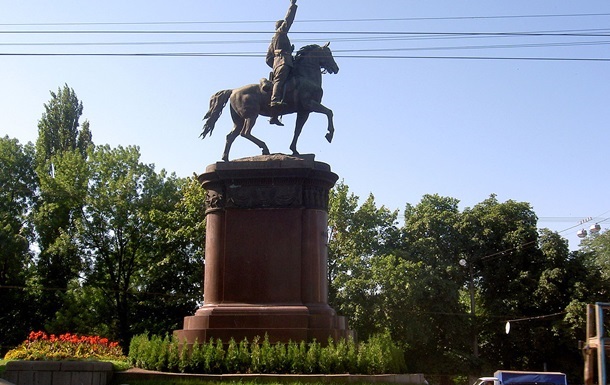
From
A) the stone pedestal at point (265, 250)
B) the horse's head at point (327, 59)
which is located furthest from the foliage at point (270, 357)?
the horse's head at point (327, 59)

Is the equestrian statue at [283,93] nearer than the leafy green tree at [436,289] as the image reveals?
Yes

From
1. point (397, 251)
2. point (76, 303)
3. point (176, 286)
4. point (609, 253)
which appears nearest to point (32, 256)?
point (76, 303)

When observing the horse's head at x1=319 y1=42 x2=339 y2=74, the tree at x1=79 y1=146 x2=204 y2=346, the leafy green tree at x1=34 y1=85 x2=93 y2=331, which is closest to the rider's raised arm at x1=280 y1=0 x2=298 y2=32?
the horse's head at x1=319 y1=42 x2=339 y2=74

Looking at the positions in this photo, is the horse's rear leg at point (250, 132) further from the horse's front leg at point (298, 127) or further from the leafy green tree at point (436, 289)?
the leafy green tree at point (436, 289)

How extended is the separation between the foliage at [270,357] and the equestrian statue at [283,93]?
541 centimetres

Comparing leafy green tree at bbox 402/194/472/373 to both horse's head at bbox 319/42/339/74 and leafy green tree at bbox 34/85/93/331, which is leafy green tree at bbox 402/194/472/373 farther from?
horse's head at bbox 319/42/339/74

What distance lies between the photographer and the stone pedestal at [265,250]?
15578 millimetres

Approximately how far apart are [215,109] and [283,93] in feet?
6.84

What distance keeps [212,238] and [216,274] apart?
0.91 metres

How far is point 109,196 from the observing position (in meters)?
41.9

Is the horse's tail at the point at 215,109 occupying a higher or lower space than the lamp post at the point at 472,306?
higher

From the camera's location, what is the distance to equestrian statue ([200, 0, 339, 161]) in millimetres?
18234

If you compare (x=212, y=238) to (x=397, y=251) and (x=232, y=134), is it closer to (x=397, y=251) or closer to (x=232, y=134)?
(x=232, y=134)

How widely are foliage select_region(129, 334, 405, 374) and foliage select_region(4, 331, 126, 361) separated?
136cm
